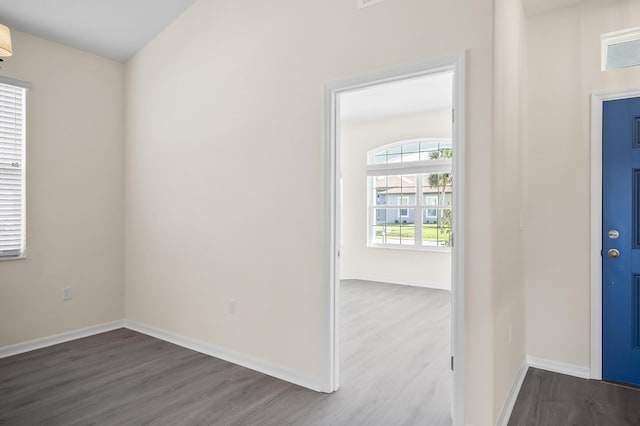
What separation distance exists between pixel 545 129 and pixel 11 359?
5.07 metres

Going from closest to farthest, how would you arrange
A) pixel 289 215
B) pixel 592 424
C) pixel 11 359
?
1. pixel 592 424
2. pixel 289 215
3. pixel 11 359

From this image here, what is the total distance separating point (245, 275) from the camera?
3264 millimetres

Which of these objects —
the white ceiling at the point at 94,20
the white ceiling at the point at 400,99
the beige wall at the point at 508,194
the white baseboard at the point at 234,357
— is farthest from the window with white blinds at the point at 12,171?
the beige wall at the point at 508,194

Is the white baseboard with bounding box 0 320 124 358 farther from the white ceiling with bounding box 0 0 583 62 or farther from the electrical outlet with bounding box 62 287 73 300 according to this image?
the white ceiling with bounding box 0 0 583 62

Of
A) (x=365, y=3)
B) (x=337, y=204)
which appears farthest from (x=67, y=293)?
(x=365, y=3)

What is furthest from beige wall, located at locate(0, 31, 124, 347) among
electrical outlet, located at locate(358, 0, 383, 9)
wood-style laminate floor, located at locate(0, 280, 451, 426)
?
electrical outlet, located at locate(358, 0, 383, 9)

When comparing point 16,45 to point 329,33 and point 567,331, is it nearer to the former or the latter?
point 329,33

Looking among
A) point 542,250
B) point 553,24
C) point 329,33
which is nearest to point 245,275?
point 329,33

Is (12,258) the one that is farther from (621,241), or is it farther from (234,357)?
(621,241)

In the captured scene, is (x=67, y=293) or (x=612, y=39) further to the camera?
(x=67, y=293)

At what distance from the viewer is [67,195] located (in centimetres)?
392

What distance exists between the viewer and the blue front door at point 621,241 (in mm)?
2846

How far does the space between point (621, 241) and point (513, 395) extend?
1441 millimetres

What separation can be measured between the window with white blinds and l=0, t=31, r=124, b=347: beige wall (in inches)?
2.5
